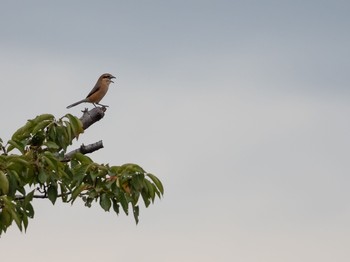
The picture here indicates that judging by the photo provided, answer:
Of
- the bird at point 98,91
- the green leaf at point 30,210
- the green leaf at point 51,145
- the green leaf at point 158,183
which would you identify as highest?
the bird at point 98,91

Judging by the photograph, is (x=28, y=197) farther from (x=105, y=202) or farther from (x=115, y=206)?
(x=115, y=206)

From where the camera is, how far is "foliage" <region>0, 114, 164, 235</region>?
407 inches

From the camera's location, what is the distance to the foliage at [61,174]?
10.3m

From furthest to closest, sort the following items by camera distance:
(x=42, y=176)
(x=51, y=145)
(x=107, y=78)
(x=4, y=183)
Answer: (x=107, y=78) < (x=51, y=145) < (x=42, y=176) < (x=4, y=183)

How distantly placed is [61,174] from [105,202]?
0.66m

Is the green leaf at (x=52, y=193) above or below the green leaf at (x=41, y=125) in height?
below

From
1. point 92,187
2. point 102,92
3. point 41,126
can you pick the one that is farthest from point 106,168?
point 102,92

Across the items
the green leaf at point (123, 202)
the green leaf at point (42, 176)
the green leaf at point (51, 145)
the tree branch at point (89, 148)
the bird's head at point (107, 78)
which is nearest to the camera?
the green leaf at point (42, 176)

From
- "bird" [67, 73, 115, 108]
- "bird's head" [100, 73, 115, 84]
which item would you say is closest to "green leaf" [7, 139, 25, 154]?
"bird" [67, 73, 115, 108]

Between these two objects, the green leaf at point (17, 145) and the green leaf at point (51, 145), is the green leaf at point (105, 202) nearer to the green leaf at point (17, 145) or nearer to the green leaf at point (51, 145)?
the green leaf at point (51, 145)

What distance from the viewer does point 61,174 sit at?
10.7m

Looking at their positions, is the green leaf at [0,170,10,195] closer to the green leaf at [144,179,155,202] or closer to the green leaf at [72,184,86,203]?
the green leaf at [72,184,86,203]

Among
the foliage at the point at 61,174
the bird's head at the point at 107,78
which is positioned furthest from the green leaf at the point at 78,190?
the bird's head at the point at 107,78

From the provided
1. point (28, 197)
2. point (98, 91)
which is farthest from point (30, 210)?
point (98, 91)
